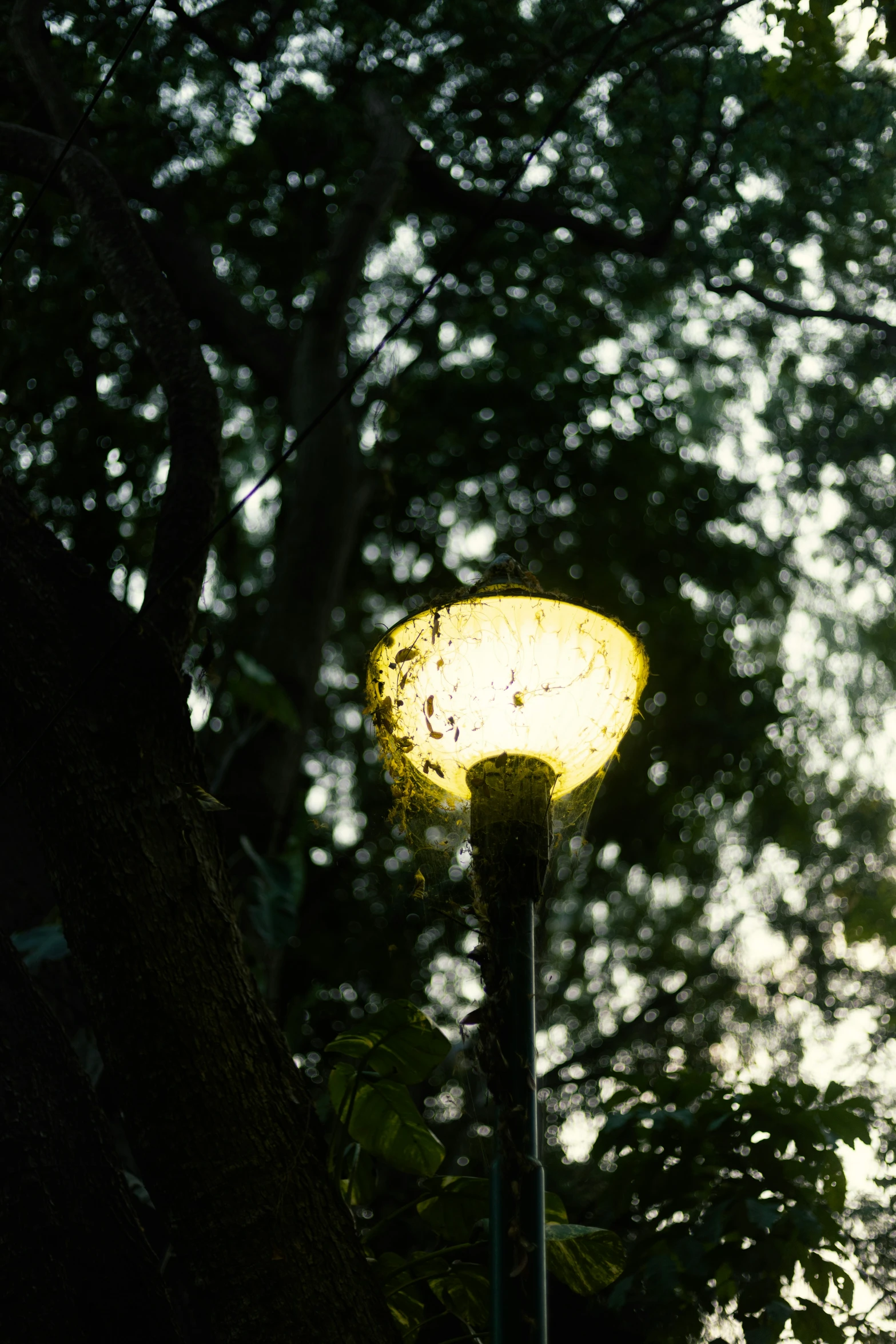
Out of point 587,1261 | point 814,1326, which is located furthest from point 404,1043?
point 814,1326

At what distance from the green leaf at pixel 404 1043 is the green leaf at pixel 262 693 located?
2168 millimetres

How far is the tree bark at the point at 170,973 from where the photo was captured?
197 centimetres

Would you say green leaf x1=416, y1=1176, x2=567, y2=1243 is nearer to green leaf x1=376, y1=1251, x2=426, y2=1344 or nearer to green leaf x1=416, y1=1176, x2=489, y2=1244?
green leaf x1=416, y1=1176, x2=489, y2=1244

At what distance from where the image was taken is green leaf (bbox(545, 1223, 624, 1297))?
2.71 m

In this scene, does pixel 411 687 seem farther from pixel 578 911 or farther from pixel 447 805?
pixel 578 911

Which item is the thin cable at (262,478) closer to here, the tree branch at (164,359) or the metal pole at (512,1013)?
the tree branch at (164,359)

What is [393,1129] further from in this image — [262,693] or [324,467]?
[324,467]

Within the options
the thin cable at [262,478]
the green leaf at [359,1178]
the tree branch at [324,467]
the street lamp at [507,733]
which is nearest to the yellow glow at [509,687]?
the street lamp at [507,733]

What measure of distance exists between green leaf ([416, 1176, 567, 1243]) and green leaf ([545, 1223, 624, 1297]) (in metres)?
0.20

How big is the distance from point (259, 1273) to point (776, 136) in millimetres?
7011

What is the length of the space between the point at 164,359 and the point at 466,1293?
2.85 m

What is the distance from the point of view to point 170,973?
2174 millimetres

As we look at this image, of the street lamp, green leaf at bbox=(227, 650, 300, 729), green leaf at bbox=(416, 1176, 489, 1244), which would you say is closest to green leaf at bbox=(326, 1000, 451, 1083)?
green leaf at bbox=(416, 1176, 489, 1244)

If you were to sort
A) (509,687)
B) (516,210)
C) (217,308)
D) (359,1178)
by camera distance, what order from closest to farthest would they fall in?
(509,687) → (359,1178) → (217,308) → (516,210)
